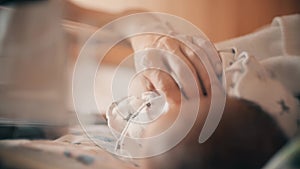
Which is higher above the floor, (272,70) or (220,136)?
(272,70)

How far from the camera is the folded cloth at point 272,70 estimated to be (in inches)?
22.1

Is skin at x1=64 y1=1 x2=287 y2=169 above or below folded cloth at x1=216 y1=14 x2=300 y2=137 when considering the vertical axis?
below

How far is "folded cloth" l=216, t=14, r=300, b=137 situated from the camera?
1.85 feet

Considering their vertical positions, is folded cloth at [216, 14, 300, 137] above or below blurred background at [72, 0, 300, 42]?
below

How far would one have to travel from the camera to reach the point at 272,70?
582 millimetres

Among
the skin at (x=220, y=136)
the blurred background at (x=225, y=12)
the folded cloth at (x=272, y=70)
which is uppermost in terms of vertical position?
the blurred background at (x=225, y=12)

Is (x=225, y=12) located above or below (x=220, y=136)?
above

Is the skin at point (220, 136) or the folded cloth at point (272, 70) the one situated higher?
the folded cloth at point (272, 70)

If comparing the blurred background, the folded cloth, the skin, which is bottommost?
the skin

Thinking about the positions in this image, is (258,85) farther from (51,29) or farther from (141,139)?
(51,29)

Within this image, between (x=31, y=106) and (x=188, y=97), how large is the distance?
368mm

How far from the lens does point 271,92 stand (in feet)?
1.87

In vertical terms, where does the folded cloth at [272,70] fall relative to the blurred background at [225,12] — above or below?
below

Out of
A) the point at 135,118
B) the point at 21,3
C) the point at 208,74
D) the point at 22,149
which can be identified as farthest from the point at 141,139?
the point at 21,3
